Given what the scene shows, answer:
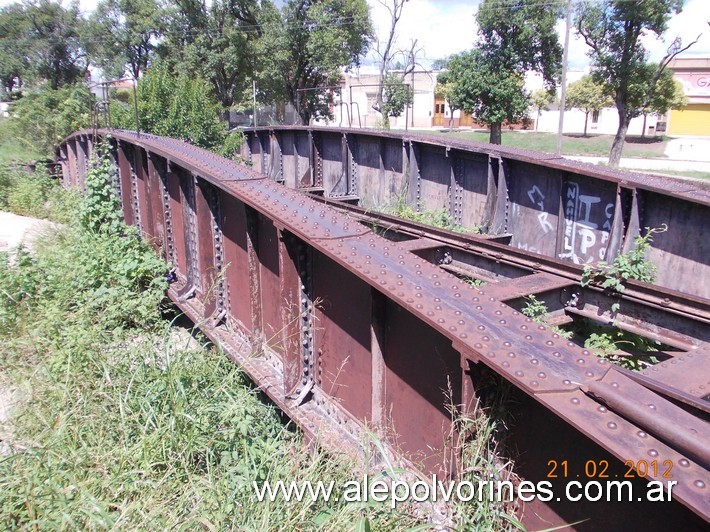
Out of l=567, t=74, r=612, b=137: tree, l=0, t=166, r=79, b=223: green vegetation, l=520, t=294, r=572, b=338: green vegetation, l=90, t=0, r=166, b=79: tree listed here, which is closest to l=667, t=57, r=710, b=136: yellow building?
l=567, t=74, r=612, b=137: tree

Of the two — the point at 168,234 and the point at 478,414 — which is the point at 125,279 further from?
the point at 478,414

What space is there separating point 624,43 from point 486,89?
634 cm

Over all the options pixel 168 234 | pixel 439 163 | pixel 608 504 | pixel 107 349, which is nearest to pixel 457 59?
pixel 439 163

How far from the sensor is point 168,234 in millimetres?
6734

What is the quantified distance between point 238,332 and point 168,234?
220 cm

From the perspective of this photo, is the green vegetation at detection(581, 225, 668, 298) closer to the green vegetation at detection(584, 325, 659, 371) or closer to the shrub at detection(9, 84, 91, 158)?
the green vegetation at detection(584, 325, 659, 371)

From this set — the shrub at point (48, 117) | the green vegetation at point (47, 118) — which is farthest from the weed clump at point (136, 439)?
the green vegetation at point (47, 118)

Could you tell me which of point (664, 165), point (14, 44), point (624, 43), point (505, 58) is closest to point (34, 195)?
point (505, 58)

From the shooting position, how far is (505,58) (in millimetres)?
28469

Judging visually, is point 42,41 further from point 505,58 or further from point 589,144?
point 589,144

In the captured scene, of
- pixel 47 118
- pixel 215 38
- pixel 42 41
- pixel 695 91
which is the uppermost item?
pixel 42 41

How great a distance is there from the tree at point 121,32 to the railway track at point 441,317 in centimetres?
4134

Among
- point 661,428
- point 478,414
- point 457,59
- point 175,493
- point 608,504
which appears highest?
point 457,59

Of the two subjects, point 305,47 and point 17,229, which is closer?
point 17,229
